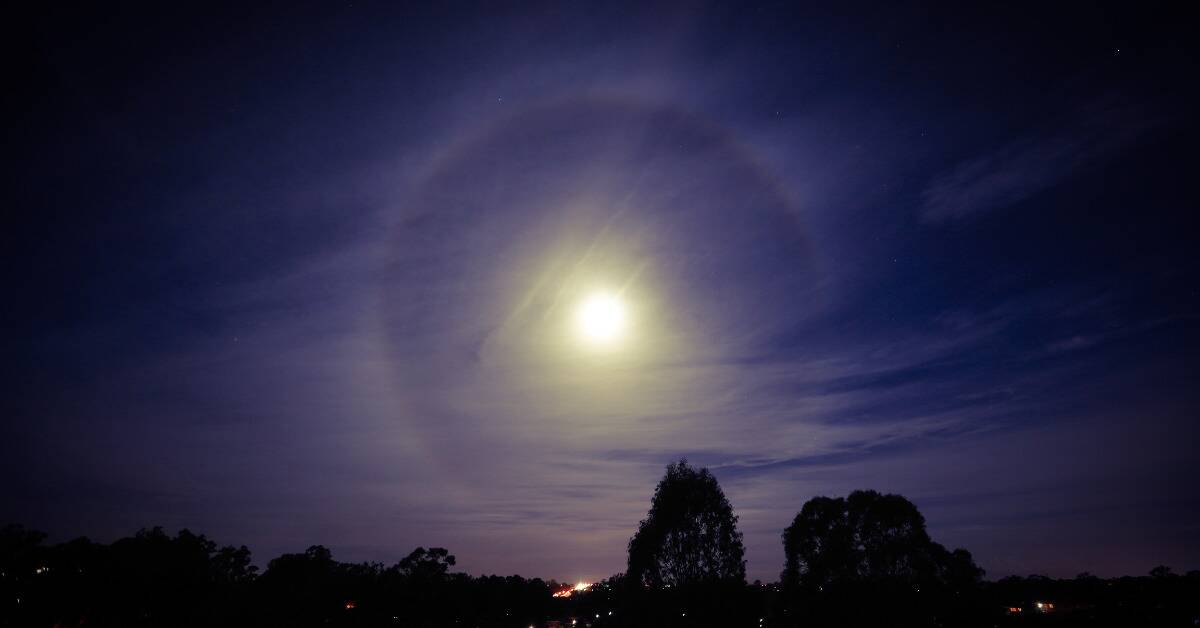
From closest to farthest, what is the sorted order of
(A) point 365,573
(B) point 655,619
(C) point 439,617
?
(B) point 655,619
(C) point 439,617
(A) point 365,573

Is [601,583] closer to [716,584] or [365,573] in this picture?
[365,573]

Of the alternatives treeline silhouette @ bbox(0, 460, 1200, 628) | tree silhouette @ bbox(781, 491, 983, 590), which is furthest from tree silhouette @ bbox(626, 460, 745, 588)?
tree silhouette @ bbox(781, 491, 983, 590)

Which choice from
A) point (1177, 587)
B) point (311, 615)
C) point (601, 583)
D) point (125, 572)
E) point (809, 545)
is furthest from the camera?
point (601, 583)

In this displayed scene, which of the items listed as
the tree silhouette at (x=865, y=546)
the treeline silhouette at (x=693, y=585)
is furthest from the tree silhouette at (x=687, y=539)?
the tree silhouette at (x=865, y=546)

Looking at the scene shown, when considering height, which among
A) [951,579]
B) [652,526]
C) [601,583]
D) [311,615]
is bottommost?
[601,583]

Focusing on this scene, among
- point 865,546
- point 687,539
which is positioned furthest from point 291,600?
point 865,546

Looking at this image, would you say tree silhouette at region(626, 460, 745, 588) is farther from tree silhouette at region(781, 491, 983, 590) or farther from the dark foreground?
tree silhouette at region(781, 491, 983, 590)

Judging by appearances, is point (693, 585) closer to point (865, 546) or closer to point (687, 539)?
point (687, 539)

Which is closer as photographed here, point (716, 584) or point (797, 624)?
point (716, 584)

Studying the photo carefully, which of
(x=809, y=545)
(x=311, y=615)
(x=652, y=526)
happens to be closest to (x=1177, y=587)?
(x=809, y=545)
